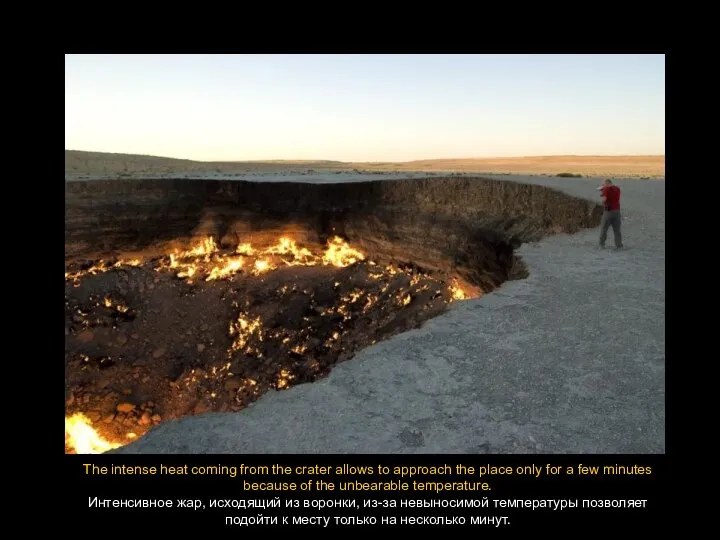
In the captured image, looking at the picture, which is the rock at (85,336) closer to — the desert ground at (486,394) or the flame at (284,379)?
the flame at (284,379)

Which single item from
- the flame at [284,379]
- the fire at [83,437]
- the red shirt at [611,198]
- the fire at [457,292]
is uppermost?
the red shirt at [611,198]

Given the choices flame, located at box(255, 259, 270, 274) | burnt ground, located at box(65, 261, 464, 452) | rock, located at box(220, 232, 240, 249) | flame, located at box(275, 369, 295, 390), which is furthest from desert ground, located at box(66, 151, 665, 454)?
rock, located at box(220, 232, 240, 249)

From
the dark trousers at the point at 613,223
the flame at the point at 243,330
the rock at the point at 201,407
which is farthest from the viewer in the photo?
the flame at the point at 243,330

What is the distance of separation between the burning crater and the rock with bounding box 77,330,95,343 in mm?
69

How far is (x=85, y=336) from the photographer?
1539 cm

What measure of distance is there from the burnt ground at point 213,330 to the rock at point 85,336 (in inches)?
2.4

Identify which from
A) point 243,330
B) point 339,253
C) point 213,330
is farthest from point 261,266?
point 213,330

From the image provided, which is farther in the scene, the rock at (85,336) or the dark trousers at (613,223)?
the rock at (85,336)

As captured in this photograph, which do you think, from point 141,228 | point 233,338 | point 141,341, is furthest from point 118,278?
point 233,338

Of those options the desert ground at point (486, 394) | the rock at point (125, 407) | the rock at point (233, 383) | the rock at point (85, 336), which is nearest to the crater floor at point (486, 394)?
the desert ground at point (486, 394)

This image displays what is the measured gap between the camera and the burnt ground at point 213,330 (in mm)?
13602

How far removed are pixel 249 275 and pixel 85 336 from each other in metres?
6.36

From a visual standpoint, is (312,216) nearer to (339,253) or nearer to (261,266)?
(339,253)

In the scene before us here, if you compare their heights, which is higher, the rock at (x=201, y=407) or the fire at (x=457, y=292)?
the fire at (x=457, y=292)
